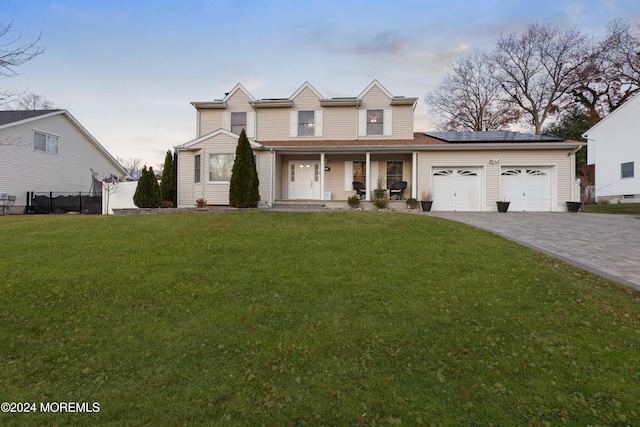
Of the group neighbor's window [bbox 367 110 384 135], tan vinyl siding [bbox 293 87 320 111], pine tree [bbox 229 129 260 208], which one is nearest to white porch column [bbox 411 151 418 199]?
neighbor's window [bbox 367 110 384 135]

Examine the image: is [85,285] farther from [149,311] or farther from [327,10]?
[327,10]

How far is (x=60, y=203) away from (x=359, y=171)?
17.2 meters

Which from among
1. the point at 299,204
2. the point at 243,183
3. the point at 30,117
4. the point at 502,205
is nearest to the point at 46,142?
the point at 30,117

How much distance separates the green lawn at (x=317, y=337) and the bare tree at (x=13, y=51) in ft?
12.1

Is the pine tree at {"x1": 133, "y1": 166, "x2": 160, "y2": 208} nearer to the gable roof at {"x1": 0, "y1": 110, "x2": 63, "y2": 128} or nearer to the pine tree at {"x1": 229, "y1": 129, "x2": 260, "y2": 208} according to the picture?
Result: the pine tree at {"x1": 229, "y1": 129, "x2": 260, "y2": 208}

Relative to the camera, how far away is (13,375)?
105 inches

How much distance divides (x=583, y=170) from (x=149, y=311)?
123 ft

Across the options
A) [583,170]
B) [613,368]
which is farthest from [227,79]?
[583,170]

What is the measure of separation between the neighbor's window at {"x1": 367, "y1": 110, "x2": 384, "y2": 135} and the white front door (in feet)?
11.3

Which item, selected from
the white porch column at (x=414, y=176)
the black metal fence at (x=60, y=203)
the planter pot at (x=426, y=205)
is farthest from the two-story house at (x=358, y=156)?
the black metal fence at (x=60, y=203)

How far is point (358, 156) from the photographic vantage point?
53.0 feet

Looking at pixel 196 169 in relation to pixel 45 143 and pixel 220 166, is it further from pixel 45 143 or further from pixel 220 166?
pixel 45 143

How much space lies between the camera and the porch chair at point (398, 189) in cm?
1498

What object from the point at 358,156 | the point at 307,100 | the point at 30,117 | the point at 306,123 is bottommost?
the point at 358,156
